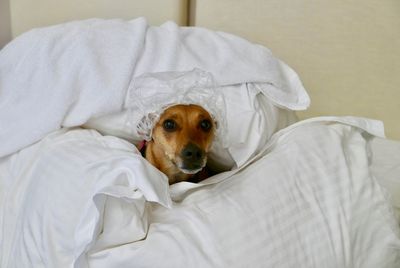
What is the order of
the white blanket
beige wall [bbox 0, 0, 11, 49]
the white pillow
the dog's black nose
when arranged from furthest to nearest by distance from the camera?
beige wall [bbox 0, 0, 11, 49] < the white blanket < the dog's black nose < the white pillow

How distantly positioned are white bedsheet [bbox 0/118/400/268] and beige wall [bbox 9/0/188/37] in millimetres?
502

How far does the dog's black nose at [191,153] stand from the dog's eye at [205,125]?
7cm

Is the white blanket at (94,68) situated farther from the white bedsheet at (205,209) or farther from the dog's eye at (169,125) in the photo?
the dog's eye at (169,125)

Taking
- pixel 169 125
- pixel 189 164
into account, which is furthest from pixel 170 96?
pixel 189 164

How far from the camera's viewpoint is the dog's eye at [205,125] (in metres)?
1.03

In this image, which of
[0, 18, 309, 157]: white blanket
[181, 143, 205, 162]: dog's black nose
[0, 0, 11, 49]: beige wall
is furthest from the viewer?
[0, 0, 11, 49]: beige wall

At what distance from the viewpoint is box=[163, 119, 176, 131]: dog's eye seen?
3.35 feet

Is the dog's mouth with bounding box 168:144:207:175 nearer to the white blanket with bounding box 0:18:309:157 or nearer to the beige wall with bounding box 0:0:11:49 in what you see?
the white blanket with bounding box 0:18:309:157

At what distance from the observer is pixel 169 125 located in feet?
3.36

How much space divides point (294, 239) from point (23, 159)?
0.71 m

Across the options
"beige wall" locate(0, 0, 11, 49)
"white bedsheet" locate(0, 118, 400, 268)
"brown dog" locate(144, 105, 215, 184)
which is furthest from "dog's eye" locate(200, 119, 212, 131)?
"beige wall" locate(0, 0, 11, 49)

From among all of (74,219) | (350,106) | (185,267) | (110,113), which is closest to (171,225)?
(185,267)

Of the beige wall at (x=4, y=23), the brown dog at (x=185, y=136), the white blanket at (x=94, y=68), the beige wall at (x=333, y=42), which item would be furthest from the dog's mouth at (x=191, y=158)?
the beige wall at (x=4, y=23)

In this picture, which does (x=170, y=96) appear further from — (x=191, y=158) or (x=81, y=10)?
(x=81, y=10)
